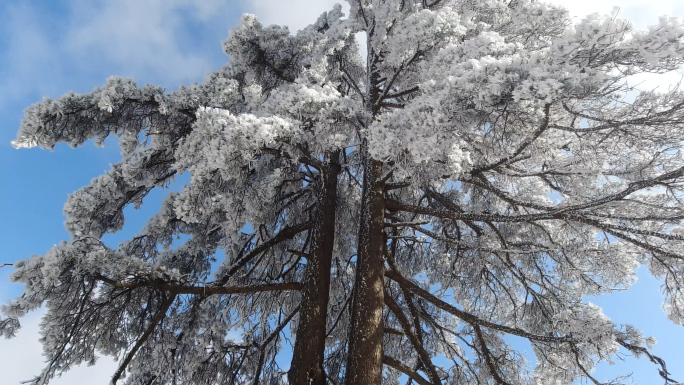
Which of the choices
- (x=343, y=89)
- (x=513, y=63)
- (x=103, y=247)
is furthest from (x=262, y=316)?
(x=513, y=63)

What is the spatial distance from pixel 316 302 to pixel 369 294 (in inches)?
32.8

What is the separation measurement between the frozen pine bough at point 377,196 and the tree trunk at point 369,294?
3cm

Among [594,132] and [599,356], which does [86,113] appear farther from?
[599,356]

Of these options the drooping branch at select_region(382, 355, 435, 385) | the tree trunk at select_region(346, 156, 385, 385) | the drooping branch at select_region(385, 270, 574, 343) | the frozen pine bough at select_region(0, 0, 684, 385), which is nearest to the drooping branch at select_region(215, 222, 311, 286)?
the frozen pine bough at select_region(0, 0, 684, 385)

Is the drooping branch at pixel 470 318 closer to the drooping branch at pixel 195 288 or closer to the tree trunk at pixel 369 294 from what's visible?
the tree trunk at pixel 369 294

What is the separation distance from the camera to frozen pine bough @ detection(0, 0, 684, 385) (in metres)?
4.64

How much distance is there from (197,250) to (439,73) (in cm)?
555

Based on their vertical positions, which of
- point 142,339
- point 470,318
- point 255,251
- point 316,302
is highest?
point 255,251

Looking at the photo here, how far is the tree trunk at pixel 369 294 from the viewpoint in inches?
207

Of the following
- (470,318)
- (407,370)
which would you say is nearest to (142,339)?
(407,370)

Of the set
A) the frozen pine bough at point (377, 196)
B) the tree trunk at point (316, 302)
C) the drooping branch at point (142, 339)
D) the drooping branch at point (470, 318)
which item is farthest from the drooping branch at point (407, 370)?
the drooping branch at point (142, 339)

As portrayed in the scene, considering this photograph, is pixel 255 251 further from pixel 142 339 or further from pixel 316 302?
pixel 142 339

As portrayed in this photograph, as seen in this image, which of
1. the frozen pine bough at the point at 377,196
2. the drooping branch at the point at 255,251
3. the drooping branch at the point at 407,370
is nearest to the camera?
the frozen pine bough at the point at 377,196

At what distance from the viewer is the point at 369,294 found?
5.80 m
